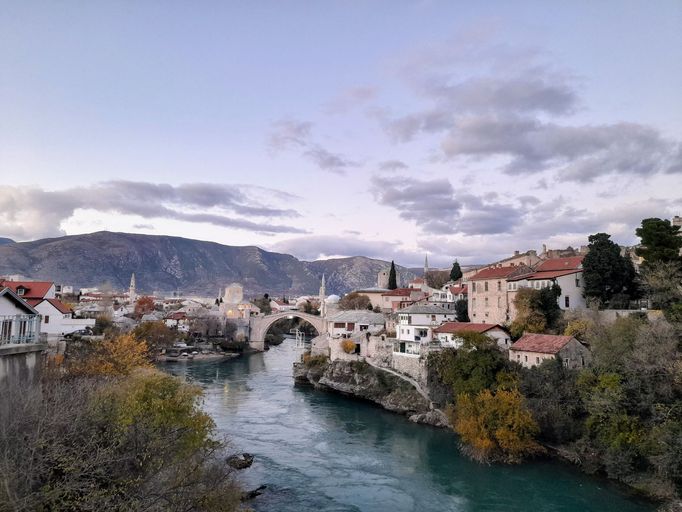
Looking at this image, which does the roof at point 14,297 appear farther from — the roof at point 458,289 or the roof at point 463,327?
the roof at point 458,289

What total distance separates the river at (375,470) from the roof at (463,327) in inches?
266

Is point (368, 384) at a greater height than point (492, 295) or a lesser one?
lesser

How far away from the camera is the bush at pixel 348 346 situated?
134 feet

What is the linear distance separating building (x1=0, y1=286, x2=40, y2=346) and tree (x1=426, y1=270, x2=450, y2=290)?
56212mm

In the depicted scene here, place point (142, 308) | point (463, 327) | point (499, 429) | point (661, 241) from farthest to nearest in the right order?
point (142, 308) < point (463, 327) < point (661, 241) < point (499, 429)

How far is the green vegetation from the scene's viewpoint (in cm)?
787

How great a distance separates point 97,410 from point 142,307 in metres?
74.5

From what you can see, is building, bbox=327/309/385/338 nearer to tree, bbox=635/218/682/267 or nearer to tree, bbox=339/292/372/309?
tree, bbox=339/292/372/309

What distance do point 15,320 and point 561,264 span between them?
32.6m

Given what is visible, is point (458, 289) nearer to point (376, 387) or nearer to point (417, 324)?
point (417, 324)

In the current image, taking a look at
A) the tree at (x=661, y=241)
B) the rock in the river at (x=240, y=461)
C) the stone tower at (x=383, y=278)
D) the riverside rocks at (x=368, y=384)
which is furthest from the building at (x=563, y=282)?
the stone tower at (x=383, y=278)

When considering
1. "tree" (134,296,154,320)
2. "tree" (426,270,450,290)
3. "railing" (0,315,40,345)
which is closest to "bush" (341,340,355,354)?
"tree" (426,270,450,290)

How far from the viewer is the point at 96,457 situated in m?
8.87

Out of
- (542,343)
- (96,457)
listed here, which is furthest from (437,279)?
(96,457)
